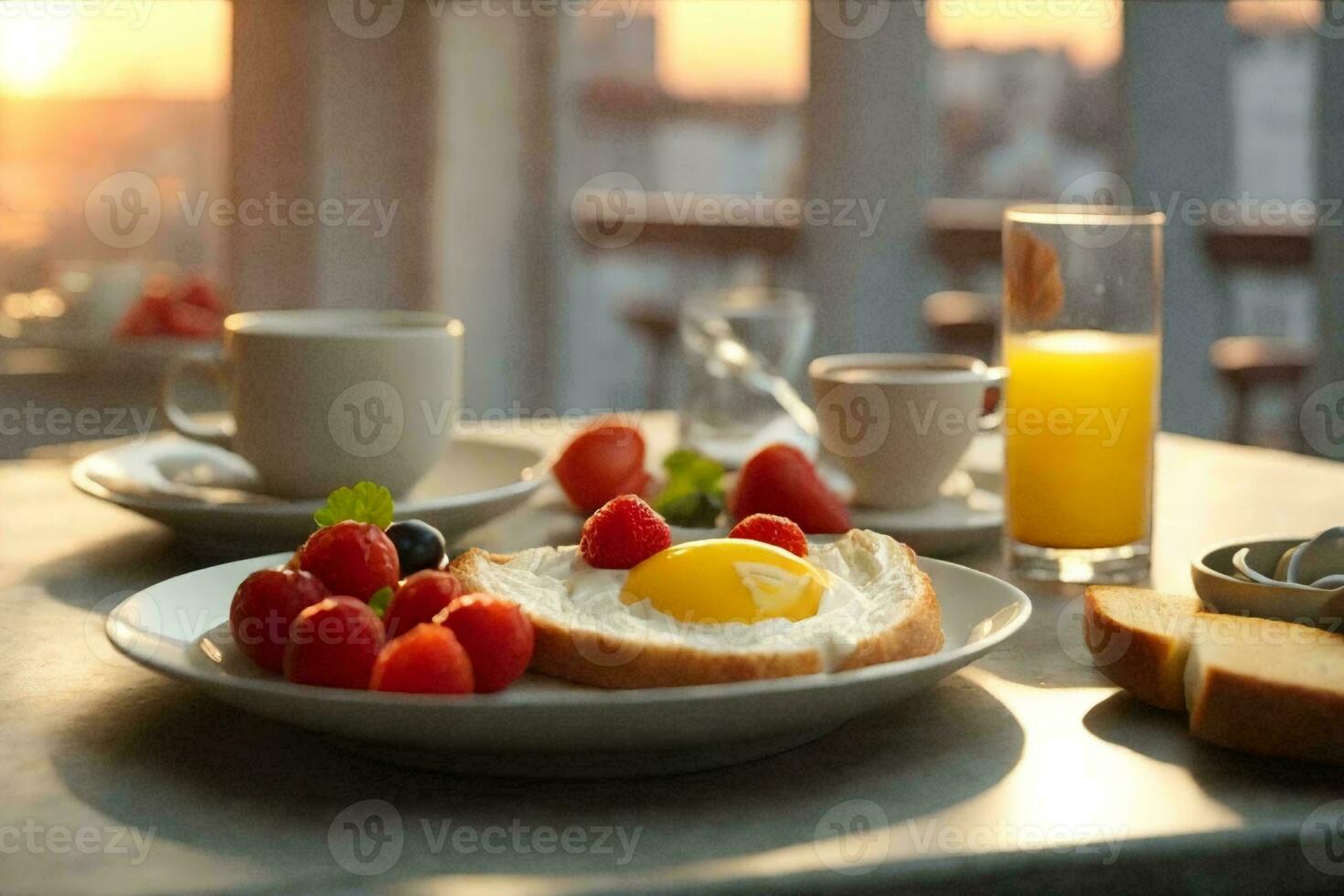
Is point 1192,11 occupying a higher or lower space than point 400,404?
higher

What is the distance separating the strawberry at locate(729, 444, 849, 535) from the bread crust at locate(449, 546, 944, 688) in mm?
324

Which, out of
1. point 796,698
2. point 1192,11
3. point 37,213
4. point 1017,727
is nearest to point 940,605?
point 1017,727

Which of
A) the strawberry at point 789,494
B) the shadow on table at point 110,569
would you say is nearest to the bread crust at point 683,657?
the strawberry at point 789,494

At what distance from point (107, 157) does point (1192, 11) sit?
3.48 metres

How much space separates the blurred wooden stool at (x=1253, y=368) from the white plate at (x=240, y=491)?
2.77 metres

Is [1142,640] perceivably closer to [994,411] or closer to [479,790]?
[479,790]

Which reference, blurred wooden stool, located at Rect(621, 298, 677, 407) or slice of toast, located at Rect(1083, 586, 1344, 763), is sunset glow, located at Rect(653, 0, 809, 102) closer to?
blurred wooden stool, located at Rect(621, 298, 677, 407)

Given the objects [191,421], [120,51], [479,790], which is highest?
[120,51]

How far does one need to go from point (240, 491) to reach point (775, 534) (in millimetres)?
588

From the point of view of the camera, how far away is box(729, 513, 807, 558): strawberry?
0.83 meters

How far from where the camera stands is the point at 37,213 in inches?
191

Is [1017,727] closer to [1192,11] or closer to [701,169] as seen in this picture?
[1192,11]

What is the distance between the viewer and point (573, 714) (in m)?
0.59

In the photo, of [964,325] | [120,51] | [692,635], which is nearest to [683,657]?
[692,635]
